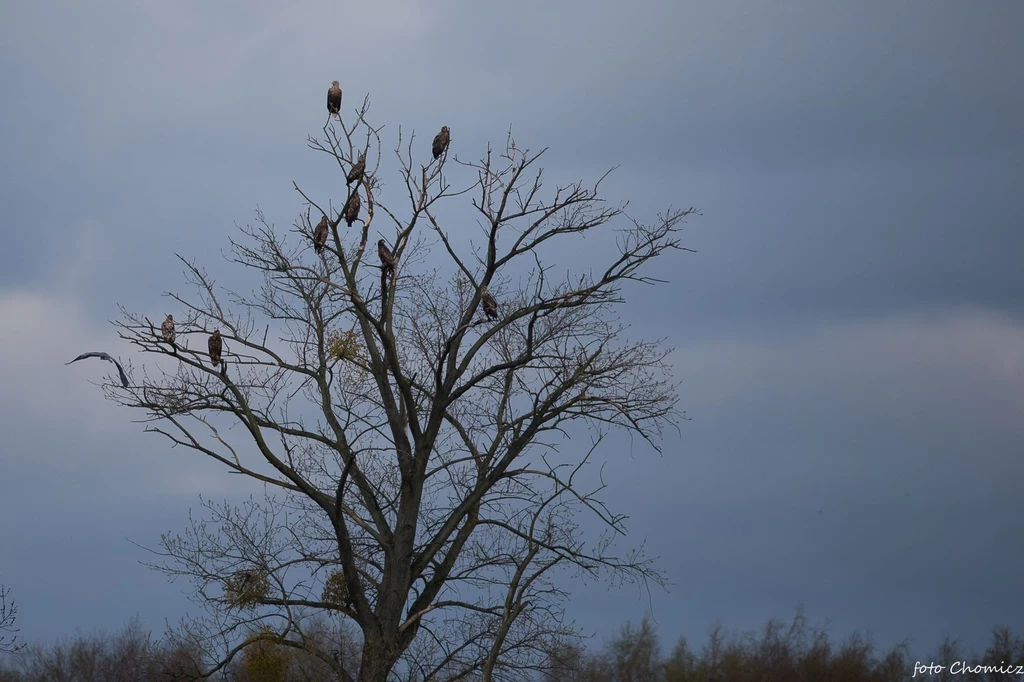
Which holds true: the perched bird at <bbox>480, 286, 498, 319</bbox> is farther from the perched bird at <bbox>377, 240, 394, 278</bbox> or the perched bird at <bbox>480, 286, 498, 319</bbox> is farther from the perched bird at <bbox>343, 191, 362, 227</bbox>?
the perched bird at <bbox>343, 191, 362, 227</bbox>

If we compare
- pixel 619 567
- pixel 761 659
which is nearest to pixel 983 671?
pixel 761 659

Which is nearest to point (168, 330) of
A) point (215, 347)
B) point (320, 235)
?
point (215, 347)

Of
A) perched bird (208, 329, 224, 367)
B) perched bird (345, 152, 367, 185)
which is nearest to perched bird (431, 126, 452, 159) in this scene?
perched bird (345, 152, 367, 185)

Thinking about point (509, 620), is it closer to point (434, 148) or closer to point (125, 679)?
point (434, 148)

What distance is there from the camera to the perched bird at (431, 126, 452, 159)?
50.4ft

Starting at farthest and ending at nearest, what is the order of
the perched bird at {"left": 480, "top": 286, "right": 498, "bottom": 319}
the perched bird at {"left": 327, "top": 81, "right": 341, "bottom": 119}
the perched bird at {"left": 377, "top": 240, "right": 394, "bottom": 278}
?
the perched bird at {"left": 480, "top": 286, "right": 498, "bottom": 319} < the perched bird at {"left": 327, "top": 81, "right": 341, "bottom": 119} < the perched bird at {"left": 377, "top": 240, "right": 394, "bottom": 278}

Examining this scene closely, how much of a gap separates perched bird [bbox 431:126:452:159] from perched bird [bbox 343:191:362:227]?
1401mm

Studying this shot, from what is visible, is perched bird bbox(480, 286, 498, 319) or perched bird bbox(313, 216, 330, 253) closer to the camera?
perched bird bbox(313, 216, 330, 253)

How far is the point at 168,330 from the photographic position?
1475 cm

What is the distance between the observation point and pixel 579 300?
1612cm

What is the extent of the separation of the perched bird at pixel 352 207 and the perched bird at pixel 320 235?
440mm

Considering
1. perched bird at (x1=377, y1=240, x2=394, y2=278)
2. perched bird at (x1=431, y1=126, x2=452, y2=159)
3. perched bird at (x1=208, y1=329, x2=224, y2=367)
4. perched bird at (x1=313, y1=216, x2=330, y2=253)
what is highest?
perched bird at (x1=431, y1=126, x2=452, y2=159)

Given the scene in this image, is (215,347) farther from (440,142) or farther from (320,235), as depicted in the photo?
(440,142)

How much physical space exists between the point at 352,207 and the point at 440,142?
5.56 feet
